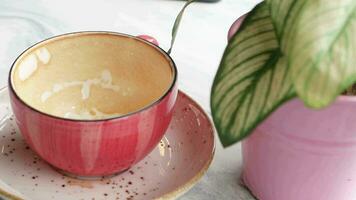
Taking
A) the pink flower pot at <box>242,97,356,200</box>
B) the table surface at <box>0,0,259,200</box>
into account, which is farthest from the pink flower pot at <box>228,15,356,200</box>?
the table surface at <box>0,0,259,200</box>

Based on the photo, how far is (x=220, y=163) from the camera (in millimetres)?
552

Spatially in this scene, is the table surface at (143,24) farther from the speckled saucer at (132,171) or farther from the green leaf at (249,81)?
the green leaf at (249,81)

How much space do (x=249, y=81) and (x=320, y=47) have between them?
0.21ft

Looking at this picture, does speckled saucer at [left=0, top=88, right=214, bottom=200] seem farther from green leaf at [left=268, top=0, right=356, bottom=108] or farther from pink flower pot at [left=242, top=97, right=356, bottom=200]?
green leaf at [left=268, top=0, right=356, bottom=108]

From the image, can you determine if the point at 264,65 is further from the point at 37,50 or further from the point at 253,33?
the point at 37,50

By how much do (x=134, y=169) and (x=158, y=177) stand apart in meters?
0.02

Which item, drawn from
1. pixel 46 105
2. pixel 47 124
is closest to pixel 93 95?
pixel 46 105

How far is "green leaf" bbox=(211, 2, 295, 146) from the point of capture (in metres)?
0.37

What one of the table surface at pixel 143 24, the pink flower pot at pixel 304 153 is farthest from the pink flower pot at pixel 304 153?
the table surface at pixel 143 24

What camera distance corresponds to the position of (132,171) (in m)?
0.51

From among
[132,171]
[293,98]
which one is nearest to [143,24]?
[132,171]

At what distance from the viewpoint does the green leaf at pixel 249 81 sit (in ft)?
1.22

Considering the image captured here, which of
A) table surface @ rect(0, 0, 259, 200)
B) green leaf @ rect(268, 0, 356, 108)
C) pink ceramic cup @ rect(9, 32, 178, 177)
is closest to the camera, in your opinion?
green leaf @ rect(268, 0, 356, 108)

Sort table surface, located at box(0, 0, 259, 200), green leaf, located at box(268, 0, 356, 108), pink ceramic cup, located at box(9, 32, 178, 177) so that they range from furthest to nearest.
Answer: table surface, located at box(0, 0, 259, 200), pink ceramic cup, located at box(9, 32, 178, 177), green leaf, located at box(268, 0, 356, 108)
